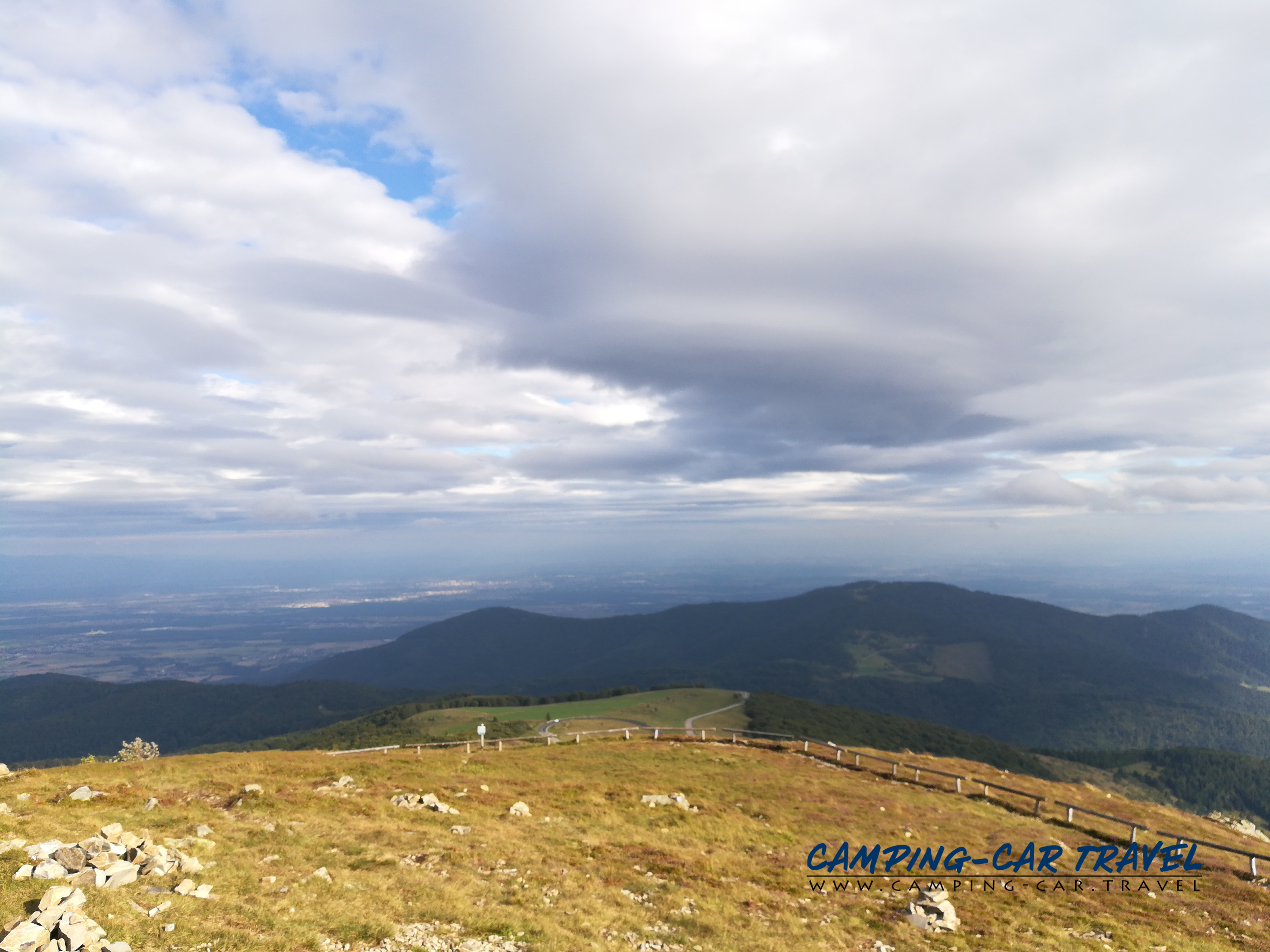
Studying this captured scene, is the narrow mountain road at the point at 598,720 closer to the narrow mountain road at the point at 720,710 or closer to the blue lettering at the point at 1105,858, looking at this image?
the narrow mountain road at the point at 720,710

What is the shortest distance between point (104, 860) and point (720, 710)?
141m

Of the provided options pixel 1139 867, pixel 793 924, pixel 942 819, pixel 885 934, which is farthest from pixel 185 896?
pixel 1139 867

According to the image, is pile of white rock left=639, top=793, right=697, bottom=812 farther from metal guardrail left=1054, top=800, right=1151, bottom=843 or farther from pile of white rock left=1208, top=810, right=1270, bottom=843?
pile of white rock left=1208, top=810, right=1270, bottom=843

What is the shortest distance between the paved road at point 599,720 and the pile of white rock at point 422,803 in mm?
75527

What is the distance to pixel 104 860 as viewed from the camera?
57.4 feet

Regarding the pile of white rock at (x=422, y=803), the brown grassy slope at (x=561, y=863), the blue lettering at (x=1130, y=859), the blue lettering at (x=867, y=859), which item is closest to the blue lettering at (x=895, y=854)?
the blue lettering at (x=867, y=859)

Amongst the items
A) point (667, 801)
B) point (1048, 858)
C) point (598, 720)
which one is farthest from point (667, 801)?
point (598, 720)

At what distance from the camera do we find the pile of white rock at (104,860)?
16391mm

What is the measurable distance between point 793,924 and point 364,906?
1488 centimetres

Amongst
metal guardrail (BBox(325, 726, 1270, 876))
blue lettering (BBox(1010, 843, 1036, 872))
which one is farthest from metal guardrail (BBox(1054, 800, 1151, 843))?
blue lettering (BBox(1010, 843, 1036, 872))

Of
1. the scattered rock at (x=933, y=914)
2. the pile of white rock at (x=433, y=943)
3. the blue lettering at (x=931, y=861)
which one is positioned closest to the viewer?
the pile of white rock at (x=433, y=943)

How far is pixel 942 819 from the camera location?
3831 cm

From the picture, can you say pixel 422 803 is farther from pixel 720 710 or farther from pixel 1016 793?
pixel 720 710

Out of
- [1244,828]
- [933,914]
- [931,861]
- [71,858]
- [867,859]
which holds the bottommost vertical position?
[1244,828]
